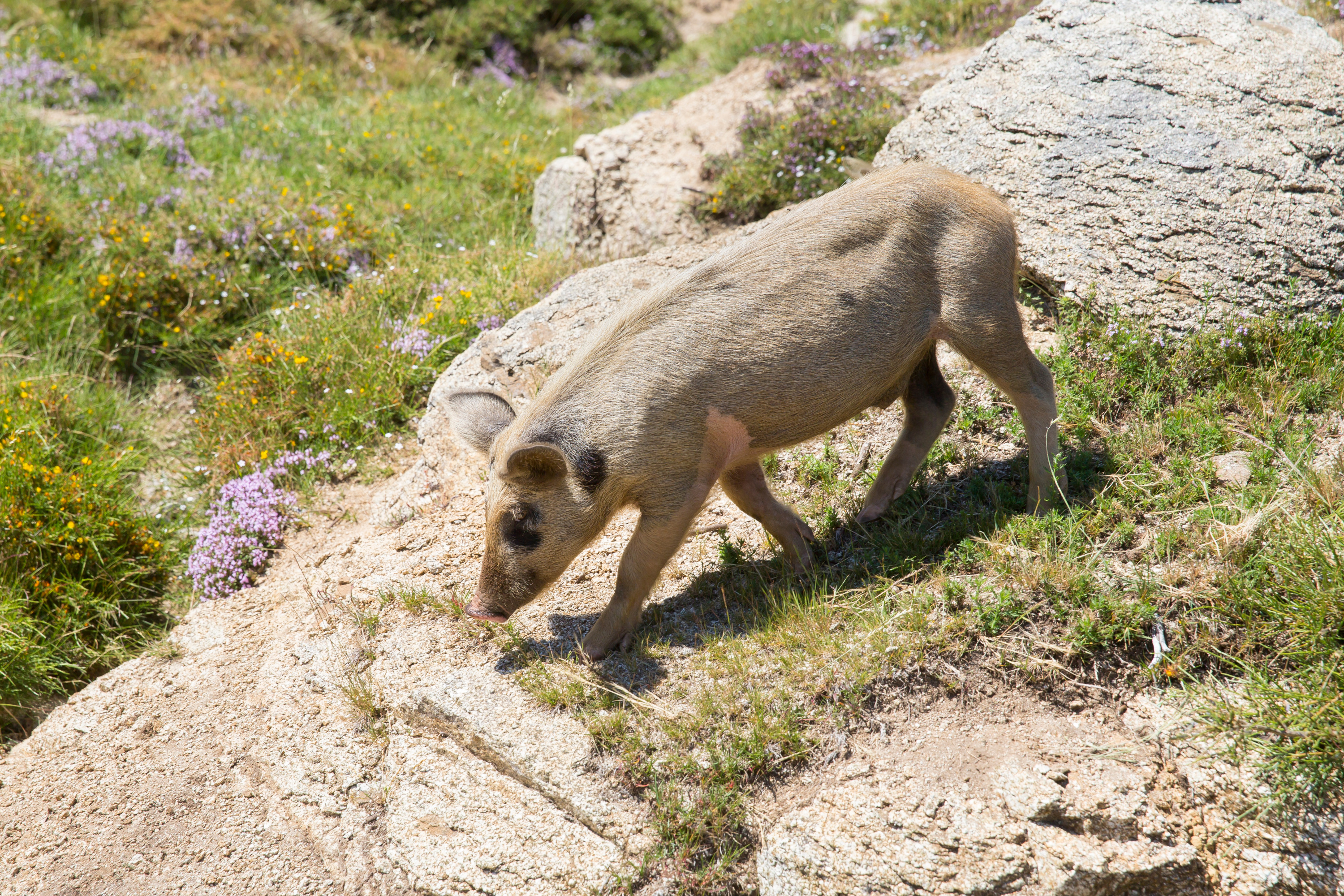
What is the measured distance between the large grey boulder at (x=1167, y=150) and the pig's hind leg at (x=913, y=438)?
4.44 feet

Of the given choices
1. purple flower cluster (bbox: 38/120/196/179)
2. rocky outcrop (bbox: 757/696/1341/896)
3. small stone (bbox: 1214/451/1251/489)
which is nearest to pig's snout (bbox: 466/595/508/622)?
rocky outcrop (bbox: 757/696/1341/896)

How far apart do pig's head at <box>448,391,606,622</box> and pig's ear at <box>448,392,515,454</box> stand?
0.66ft

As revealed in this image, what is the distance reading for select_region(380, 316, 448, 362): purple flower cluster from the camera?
7164 millimetres

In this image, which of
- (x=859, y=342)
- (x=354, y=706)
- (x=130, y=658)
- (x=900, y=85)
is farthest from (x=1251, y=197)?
(x=130, y=658)

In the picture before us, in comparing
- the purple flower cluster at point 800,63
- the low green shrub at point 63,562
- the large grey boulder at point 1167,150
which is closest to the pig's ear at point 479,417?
the low green shrub at point 63,562

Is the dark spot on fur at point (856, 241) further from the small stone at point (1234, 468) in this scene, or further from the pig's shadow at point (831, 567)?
the small stone at point (1234, 468)

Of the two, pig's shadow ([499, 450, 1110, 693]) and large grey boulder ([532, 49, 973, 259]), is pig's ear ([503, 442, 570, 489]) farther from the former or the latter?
large grey boulder ([532, 49, 973, 259])

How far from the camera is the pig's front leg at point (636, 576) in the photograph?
4.47m

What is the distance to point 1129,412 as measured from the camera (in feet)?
17.5

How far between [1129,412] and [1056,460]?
99 cm

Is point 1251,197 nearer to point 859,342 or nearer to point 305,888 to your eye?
point 859,342

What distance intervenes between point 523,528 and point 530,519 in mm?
61

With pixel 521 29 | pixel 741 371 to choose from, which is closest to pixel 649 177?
pixel 741 371

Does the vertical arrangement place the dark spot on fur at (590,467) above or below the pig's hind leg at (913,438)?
above
